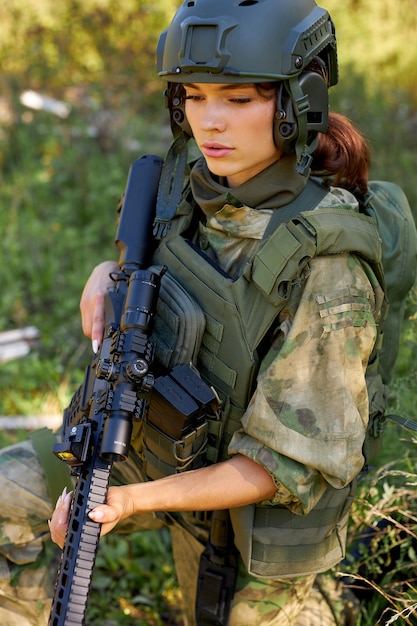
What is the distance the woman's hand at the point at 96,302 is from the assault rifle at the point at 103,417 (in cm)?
16

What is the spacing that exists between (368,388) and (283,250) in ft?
1.99

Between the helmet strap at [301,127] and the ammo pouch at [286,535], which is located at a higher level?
the helmet strap at [301,127]

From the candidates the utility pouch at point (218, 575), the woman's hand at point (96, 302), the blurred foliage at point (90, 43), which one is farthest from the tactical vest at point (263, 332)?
the blurred foliage at point (90, 43)

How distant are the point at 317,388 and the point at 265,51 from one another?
3.06 feet

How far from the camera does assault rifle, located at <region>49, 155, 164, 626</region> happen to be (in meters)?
1.89

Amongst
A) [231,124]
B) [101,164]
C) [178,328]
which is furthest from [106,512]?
[101,164]

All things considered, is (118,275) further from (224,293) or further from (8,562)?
(8,562)

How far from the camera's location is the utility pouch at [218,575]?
249 cm

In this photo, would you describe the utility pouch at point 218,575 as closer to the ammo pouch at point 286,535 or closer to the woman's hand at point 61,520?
the ammo pouch at point 286,535

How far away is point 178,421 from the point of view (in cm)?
219

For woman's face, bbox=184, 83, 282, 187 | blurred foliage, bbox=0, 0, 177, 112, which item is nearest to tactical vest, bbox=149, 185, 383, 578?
woman's face, bbox=184, 83, 282, 187

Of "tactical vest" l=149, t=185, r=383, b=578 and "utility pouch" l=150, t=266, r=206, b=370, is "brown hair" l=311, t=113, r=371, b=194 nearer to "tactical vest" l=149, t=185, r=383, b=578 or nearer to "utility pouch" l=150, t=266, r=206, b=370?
"tactical vest" l=149, t=185, r=383, b=578

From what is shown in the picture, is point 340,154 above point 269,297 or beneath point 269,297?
above

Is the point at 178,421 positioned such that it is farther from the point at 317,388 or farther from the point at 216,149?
the point at 216,149
